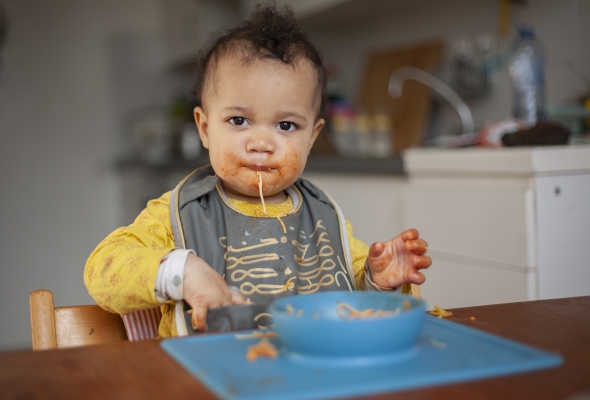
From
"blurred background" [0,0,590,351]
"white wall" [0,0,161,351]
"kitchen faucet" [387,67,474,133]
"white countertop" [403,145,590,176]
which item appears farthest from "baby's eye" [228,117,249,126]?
"white wall" [0,0,161,351]

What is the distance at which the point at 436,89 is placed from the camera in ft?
8.83

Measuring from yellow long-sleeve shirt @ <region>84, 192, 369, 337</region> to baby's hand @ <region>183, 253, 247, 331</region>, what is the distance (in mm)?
44

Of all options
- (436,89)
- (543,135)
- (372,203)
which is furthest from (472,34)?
(543,135)

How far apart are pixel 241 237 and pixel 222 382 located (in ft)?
1.79

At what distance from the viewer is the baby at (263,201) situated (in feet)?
3.21

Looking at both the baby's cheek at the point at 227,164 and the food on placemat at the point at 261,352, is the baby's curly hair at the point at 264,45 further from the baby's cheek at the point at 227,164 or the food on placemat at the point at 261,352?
the food on placemat at the point at 261,352

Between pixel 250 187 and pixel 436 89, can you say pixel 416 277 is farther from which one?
pixel 436 89

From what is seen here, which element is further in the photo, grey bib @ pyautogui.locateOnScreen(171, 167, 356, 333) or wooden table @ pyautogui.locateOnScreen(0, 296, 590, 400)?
grey bib @ pyautogui.locateOnScreen(171, 167, 356, 333)

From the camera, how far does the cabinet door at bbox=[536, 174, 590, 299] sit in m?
1.53

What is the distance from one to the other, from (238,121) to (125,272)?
360 mm

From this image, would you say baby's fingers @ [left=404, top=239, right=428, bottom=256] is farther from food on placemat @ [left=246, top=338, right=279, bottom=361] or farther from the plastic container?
the plastic container

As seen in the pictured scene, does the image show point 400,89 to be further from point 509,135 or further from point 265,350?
point 265,350

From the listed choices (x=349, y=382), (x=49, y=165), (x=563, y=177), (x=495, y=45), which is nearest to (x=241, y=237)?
(x=349, y=382)

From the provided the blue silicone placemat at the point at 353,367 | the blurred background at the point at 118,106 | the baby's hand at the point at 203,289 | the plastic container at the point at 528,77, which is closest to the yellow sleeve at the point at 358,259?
the baby's hand at the point at 203,289
